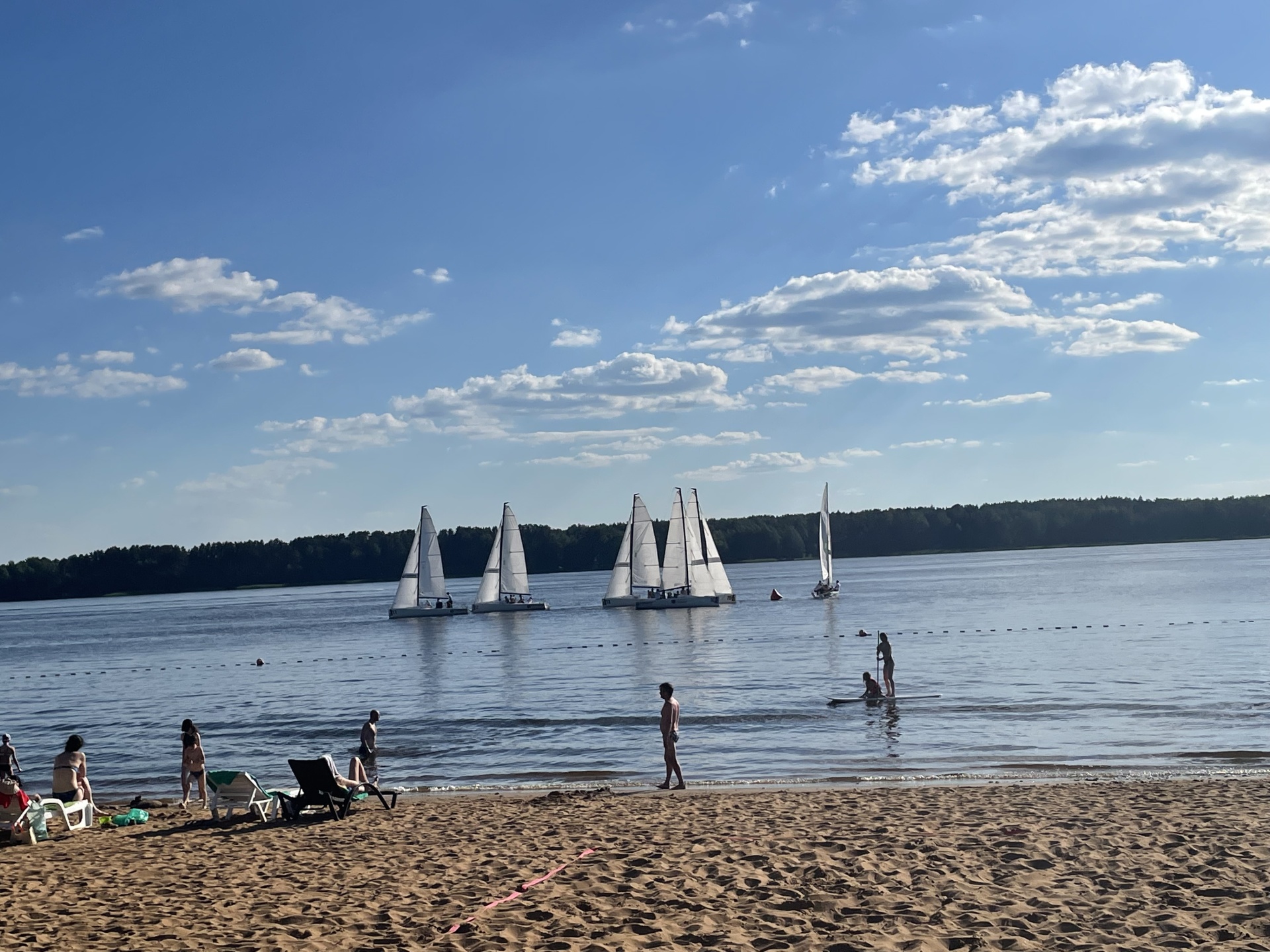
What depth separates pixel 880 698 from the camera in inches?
1196

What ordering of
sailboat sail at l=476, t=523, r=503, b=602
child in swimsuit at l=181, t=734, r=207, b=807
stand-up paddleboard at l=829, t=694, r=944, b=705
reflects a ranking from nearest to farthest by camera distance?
1. child in swimsuit at l=181, t=734, r=207, b=807
2. stand-up paddleboard at l=829, t=694, r=944, b=705
3. sailboat sail at l=476, t=523, r=503, b=602

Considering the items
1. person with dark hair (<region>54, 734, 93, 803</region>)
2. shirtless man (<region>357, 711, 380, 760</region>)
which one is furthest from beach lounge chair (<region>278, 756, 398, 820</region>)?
shirtless man (<region>357, 711, 380, 760</region>)

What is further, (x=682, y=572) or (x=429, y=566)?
(x=429, y=566)

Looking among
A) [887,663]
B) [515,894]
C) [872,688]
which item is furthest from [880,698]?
[515,894]

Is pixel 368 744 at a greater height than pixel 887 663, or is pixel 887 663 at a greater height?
pixel 368 744

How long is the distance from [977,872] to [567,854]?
4.60 meters

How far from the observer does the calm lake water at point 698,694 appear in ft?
75.5

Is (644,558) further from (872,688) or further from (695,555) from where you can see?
(872,688)

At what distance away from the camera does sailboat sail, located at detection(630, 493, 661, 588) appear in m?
84.8

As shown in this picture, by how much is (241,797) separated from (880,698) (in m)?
18.3

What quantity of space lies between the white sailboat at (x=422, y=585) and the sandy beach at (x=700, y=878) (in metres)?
72.2

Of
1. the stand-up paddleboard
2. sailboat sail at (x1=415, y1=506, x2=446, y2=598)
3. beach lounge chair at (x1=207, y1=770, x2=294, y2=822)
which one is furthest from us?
sailboat sail at (x1=415, y1=506, x2=446, y2=598)

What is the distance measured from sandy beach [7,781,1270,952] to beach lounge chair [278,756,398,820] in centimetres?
42

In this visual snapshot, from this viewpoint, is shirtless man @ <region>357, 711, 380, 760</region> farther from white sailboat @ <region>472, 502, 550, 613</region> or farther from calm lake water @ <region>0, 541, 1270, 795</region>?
white sailboat @ <region>472, 502, 550, 613</region>
